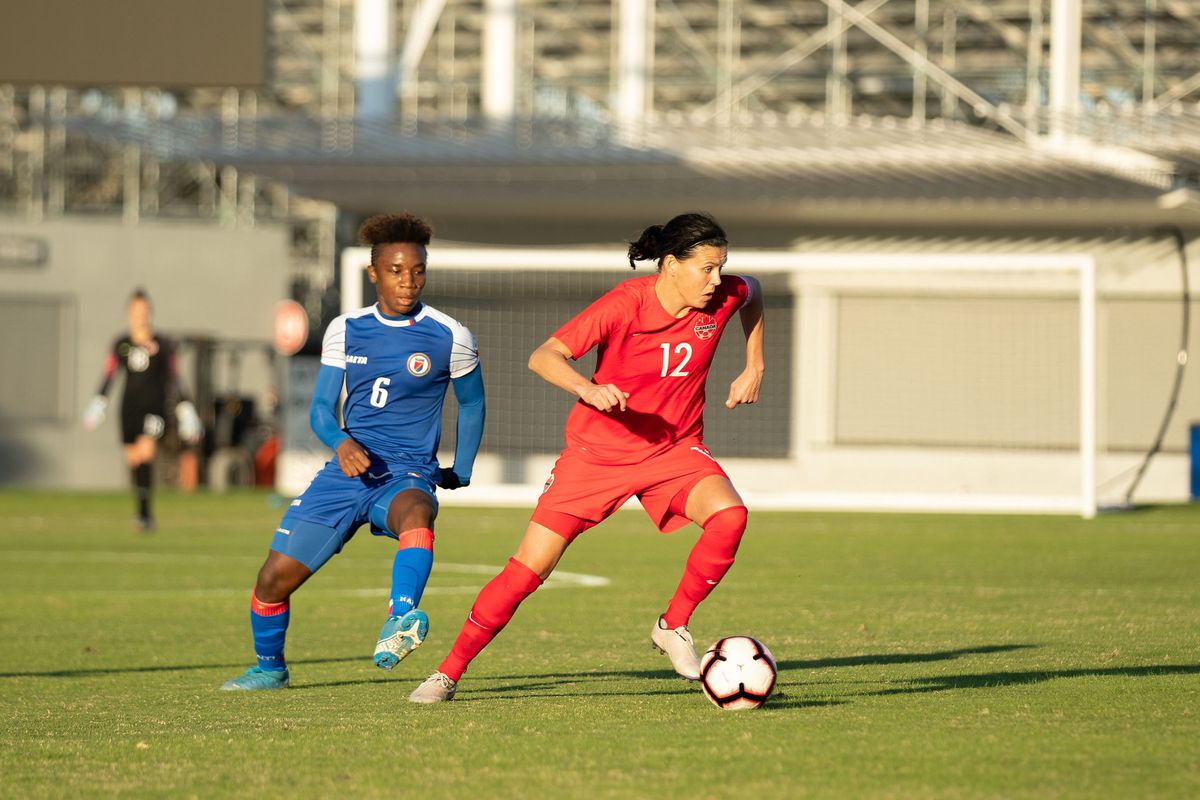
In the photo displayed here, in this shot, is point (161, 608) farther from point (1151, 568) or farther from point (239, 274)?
point (239, 274)

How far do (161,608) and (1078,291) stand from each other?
54.7 ft

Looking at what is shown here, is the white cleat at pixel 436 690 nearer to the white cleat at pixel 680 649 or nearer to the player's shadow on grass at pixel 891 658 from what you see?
the white cleat at pixel 680 649

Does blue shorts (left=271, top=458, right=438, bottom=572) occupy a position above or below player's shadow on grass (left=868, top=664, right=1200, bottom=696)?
above

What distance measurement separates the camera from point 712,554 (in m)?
6.88

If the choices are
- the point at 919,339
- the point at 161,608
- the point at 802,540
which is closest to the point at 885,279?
the point at 919,339

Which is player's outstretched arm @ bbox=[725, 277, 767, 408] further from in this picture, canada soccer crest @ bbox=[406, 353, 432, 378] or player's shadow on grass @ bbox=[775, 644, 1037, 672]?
player's shadow on grass @ bbox=[775, 644, 1037, 672]

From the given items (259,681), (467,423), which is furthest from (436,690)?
(467,423)

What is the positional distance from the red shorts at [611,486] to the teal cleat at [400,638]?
603mm

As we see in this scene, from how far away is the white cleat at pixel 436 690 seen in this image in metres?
6.85

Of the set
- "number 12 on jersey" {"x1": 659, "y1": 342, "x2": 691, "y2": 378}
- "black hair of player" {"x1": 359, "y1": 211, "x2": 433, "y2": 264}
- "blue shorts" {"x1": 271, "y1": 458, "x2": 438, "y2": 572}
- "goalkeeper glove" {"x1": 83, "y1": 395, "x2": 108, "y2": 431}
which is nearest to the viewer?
"number 12 on jersey" {"x1": 659, "y1": 342, "x2": 691, "y2": 378}

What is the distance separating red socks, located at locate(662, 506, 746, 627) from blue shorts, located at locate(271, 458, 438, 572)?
114 cm

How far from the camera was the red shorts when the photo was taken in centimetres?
687

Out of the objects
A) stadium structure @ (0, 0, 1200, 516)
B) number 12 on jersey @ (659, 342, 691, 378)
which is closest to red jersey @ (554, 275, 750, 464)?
number 12 on jersey @ (659, 342, 691, 378)

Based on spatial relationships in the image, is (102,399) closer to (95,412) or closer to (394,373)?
(95,412)
